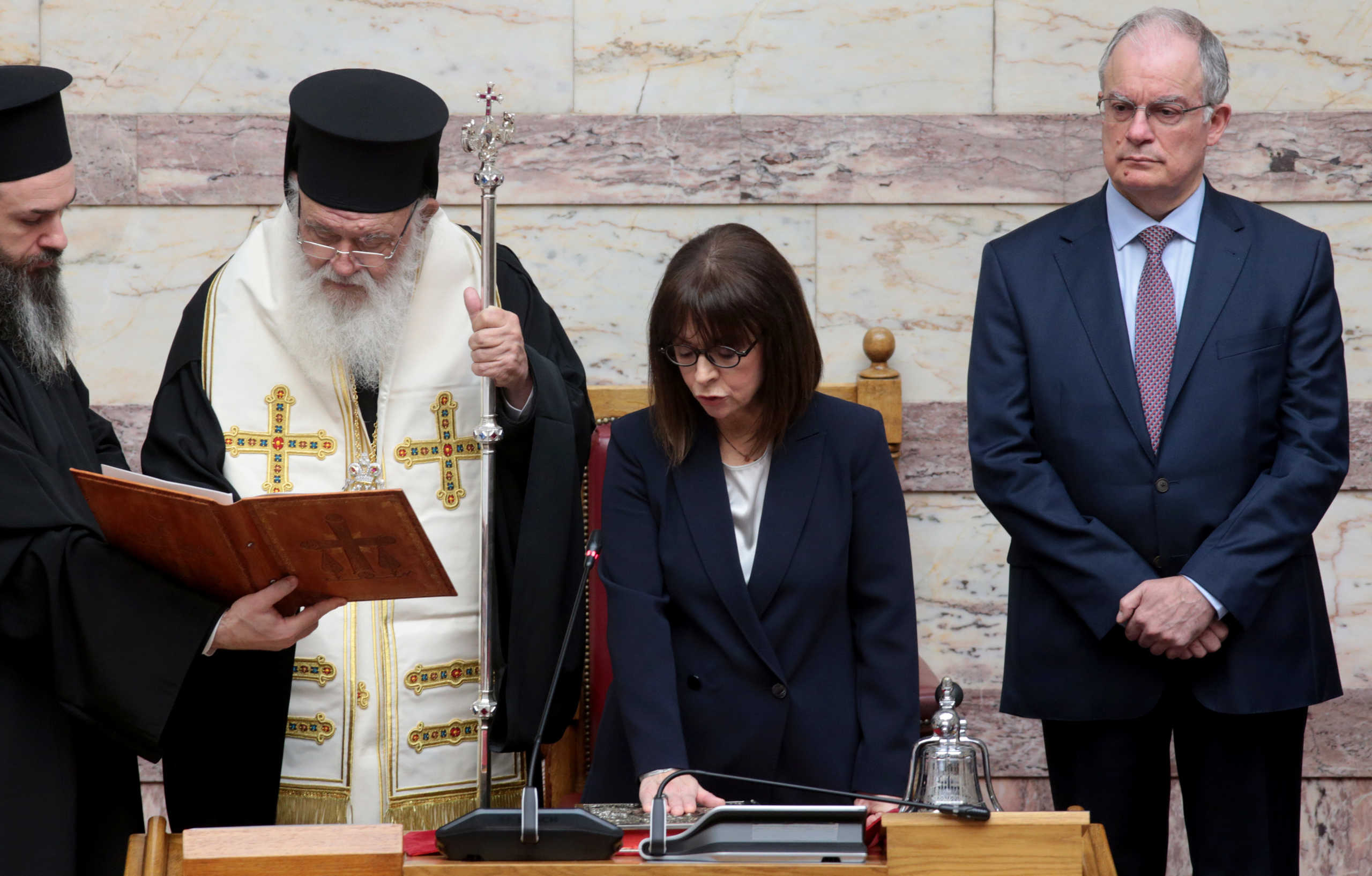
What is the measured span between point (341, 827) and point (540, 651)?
112cm

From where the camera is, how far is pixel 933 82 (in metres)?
5.30

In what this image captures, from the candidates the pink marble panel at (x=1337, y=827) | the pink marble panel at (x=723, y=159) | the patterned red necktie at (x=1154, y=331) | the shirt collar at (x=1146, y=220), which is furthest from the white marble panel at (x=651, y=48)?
the pink marble panel at (x=1337, y=827)

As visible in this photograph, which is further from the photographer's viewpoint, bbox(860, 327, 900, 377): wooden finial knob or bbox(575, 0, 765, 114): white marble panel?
bbox(575, 0, 765, 114): white marble panel

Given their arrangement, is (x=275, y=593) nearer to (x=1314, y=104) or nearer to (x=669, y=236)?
(x=669, y=236)

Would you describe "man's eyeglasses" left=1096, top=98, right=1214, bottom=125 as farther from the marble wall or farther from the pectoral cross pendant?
the pectoral cross pendant

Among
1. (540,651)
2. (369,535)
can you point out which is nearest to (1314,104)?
(540,651)

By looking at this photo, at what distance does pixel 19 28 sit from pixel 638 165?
6.97 feet

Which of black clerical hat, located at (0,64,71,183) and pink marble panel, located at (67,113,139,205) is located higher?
pink marble panel, located at (67,113,139,205)

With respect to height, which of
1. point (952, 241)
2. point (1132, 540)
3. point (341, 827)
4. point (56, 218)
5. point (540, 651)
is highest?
point (952, 241)

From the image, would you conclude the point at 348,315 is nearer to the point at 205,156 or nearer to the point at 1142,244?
the point at 1142,244

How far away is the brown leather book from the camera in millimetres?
2643

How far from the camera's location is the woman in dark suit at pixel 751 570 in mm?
3139

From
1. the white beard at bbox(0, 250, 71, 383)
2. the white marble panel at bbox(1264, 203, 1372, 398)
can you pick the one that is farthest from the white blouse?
the white marble panel at bbox(1264, 203, 1372, 398)

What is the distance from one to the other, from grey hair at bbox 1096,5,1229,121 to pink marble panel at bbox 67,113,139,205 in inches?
128
